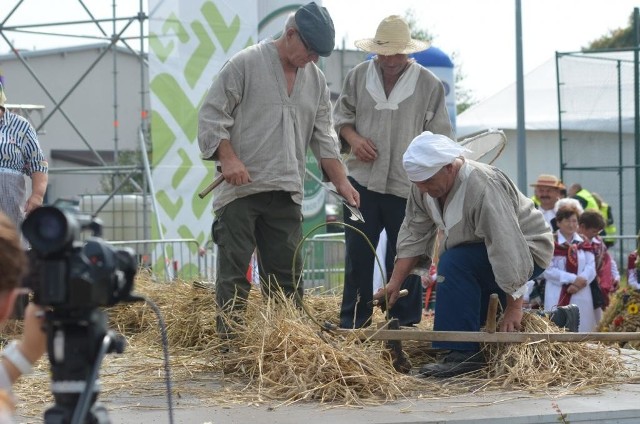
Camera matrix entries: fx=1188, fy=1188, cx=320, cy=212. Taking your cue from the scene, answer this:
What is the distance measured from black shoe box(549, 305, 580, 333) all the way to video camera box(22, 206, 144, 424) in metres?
3.99

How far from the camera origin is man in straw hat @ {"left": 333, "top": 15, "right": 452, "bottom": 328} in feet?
20.9

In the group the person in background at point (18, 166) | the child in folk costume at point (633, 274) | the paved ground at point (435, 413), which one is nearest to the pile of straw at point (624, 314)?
the child in folk costume at point (633, 274)

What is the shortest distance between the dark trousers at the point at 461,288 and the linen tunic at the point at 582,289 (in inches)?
134

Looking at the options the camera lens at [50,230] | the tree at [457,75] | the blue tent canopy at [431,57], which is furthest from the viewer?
the tree at [457,75]

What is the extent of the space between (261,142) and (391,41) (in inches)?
42.4

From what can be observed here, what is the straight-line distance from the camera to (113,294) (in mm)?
2779

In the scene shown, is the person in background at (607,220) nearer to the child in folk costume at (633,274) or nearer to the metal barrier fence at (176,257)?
the child in folk costume at (633,274)

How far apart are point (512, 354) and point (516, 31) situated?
10.3m

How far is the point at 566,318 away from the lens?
21.3 ft

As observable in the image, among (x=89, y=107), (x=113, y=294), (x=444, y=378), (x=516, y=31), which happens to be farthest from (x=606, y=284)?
(x=89, y=107)

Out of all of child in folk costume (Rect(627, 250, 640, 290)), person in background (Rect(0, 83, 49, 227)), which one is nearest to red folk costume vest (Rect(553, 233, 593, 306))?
child in folk costume (Rect(627, 250, 640, 290))

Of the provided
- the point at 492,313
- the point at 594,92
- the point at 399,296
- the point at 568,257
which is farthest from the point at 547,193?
the point at 492,313

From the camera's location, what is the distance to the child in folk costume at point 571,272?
29.6 feet

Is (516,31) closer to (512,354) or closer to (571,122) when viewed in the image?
(571,122)
